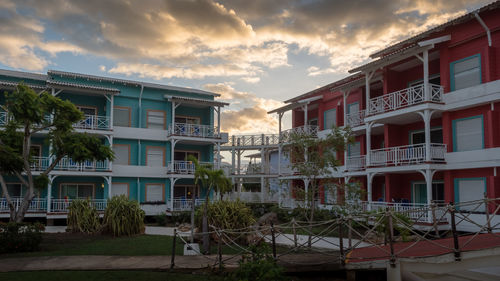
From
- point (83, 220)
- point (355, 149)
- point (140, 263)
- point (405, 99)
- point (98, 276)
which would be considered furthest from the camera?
point (355, 149)

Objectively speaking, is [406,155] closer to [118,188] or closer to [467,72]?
[467,72]

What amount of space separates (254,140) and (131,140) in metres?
12.5

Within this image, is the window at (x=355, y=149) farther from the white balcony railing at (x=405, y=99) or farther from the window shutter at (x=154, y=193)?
the window shutter at (x=154, y=193)

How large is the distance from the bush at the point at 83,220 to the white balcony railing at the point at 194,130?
10.2m

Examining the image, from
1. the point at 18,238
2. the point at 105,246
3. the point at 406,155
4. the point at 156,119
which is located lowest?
the point at 105,246

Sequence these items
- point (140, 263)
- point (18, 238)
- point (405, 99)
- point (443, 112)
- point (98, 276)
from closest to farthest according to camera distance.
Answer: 1. point (98, 276)
2. point (140, 263)
3. point (18, 238)
4. point (443, 112)
5. point (405, 99)

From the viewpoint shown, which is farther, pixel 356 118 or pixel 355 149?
pixel 355 149

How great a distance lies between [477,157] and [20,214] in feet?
58.5

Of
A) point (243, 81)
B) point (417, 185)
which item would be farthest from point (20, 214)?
point (417, 185)

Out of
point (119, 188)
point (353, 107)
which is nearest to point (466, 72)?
point (353, 107)

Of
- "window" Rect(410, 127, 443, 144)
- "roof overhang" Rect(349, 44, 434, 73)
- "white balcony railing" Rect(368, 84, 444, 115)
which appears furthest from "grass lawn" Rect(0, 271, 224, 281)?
"window" Rect(410, 127, 443, 144)

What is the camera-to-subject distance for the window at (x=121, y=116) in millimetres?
27594

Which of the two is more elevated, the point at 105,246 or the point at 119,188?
the point at 119,188

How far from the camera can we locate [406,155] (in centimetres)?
1986
